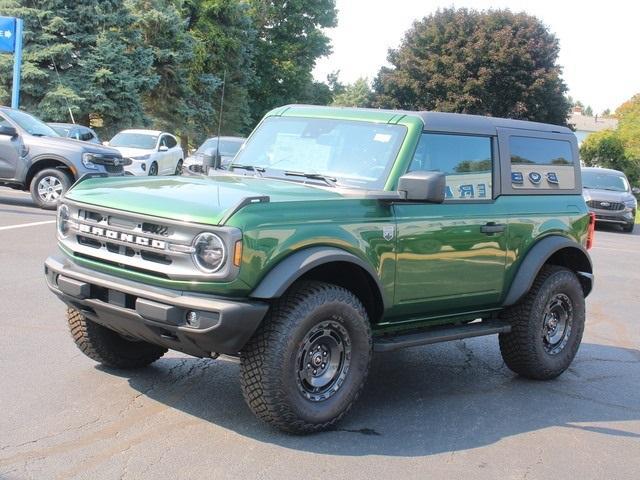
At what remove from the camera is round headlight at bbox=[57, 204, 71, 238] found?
17.4 ft

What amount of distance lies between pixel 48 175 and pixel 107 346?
1053 cm

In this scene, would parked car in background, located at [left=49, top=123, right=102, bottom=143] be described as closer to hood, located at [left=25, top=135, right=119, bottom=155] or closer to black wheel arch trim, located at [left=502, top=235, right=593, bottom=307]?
hood, located at [left=25, top=135, right=119, bottom=155]

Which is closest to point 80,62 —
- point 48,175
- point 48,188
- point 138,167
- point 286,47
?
point 138,167

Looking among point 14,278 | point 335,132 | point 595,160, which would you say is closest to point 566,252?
point 335,132

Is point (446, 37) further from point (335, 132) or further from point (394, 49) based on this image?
point (335, 132)

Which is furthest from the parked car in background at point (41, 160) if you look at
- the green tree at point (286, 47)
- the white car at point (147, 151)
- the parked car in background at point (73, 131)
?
the green tree at point (286, 47)

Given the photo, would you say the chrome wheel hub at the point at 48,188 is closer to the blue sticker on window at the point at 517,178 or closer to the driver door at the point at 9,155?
the driver door at the point at 9,155

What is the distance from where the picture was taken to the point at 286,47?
56.0 meters

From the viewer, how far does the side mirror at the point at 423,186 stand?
17.0 ft

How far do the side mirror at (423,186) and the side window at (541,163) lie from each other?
1374 mm

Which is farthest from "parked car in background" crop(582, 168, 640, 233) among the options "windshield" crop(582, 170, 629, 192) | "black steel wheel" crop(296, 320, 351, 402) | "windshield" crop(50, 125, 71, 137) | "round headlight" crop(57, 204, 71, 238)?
"round headlight" crop(57, 204, 71, 238)

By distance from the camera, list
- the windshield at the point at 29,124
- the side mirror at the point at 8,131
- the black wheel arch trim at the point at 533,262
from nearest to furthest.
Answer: the black wheel arch trim at the point at 533,262 < the side mirror at the point at 8,131 < the windshield at the point at 29,124

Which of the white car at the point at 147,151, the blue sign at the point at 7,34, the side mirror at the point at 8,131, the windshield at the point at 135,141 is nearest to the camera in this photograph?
the side mirror at the point at 8,131

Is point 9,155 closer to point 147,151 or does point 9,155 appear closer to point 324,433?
point 147,151
